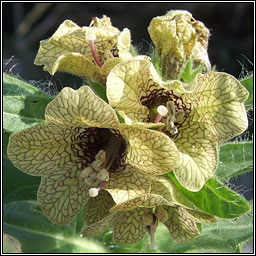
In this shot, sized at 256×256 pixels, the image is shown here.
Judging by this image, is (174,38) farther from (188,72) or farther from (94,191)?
(94,191)

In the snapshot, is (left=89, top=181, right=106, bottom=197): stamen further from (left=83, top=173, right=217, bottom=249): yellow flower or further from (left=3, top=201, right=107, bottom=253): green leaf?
(left=3, top=201, right=107, bottom=253): green leaf

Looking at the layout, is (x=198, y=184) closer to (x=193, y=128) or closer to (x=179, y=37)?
(x=193, y=128)

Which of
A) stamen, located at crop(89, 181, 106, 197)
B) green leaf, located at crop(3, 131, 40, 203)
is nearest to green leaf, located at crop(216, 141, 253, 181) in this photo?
stamen, located at crop(89, 181, 106, 197)

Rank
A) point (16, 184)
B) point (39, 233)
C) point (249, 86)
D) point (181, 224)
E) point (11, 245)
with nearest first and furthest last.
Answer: point (181, 224), point (249, 86), point (16, 184), point (39, 233), point (11, 245)

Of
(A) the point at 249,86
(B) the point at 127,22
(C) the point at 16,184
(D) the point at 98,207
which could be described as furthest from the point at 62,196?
(B) the point at 127,22

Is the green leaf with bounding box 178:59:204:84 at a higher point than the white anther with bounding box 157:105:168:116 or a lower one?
higher

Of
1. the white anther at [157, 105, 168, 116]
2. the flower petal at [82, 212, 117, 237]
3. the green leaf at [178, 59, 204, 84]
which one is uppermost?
the green leaf at [178, 59, 204, 84]

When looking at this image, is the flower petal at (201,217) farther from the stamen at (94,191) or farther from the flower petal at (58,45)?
the flower petal at (58,45)
